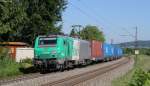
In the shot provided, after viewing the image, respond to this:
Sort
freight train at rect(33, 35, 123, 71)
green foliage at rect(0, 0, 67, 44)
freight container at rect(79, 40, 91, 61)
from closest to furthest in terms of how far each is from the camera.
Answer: freight train at rect(33, 35, 123, 71)
freight container at rect(79, 40, 91, 61)
green foliage at rect(0, 0, 67, 44)

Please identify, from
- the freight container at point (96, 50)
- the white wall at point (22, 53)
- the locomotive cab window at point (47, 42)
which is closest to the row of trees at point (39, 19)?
the freight container at point (96, 50)

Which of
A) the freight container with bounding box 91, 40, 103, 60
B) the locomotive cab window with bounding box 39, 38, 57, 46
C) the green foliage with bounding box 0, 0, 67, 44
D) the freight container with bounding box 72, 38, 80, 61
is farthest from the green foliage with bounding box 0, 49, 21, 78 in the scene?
the green foliage with bounding box 0, 0, 67, 44

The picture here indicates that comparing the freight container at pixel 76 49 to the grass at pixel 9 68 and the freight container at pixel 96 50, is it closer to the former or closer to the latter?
the grass at pixel 9 68

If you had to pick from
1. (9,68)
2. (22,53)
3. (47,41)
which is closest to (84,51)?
(22,53)

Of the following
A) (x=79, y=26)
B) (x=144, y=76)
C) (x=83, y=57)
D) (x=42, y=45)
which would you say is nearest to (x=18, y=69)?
(x=42, y=45)

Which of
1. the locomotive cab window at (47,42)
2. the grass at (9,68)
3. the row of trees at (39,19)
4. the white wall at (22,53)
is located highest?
the row of trees at (39,19)

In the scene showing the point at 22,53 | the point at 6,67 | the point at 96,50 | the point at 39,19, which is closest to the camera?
the point at 6,67

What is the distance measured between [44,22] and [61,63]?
1262 inches

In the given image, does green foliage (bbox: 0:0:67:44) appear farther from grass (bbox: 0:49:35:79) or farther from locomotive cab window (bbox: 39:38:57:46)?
locomotive cab window (bbox: 39:38:57:46)

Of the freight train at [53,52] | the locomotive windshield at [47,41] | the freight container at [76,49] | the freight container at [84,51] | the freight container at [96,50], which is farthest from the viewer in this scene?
the freight container at [96,50]

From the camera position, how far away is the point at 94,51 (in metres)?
61.4

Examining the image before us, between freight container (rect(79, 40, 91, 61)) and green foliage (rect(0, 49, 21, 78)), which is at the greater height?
freight container (rect(79, 40, 91, 61))

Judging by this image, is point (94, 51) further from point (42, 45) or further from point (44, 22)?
point (42, 45)

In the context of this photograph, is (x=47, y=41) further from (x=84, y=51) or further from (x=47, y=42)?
(x=84, y=51)
